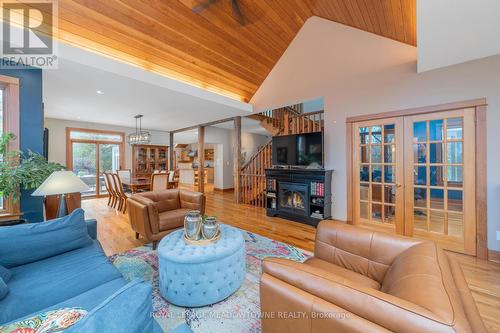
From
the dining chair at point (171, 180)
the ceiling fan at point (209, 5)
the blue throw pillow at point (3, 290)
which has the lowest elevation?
the blue throw pillow at point (3, 290)

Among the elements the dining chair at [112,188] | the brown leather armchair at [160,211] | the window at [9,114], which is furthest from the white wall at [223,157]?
the window at [9,114]

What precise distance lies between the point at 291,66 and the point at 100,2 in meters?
3.51

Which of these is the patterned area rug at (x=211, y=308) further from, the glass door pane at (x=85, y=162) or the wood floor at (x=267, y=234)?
the glass door pane at (x=85, y=162)

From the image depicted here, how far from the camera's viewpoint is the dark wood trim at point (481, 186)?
266cm

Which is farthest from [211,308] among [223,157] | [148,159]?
[148,159]

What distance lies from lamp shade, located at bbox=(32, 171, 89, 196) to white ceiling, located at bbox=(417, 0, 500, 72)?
3737 millimetres

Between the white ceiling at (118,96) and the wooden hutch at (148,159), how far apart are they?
1657 millimetres

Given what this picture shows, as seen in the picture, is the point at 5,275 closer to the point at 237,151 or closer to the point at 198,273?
the point at 198,273

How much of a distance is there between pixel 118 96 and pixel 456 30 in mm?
5126

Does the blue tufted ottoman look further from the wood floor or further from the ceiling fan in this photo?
the ceiling fan

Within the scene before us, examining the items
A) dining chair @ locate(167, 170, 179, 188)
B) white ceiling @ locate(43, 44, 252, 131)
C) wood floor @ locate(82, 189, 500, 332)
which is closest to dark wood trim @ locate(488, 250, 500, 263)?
wood floor @ locate(82, 189, 500, 332)

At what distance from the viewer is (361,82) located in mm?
3705

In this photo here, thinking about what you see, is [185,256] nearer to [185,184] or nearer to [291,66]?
[291,66]

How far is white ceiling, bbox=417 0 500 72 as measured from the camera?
5.74 ft
